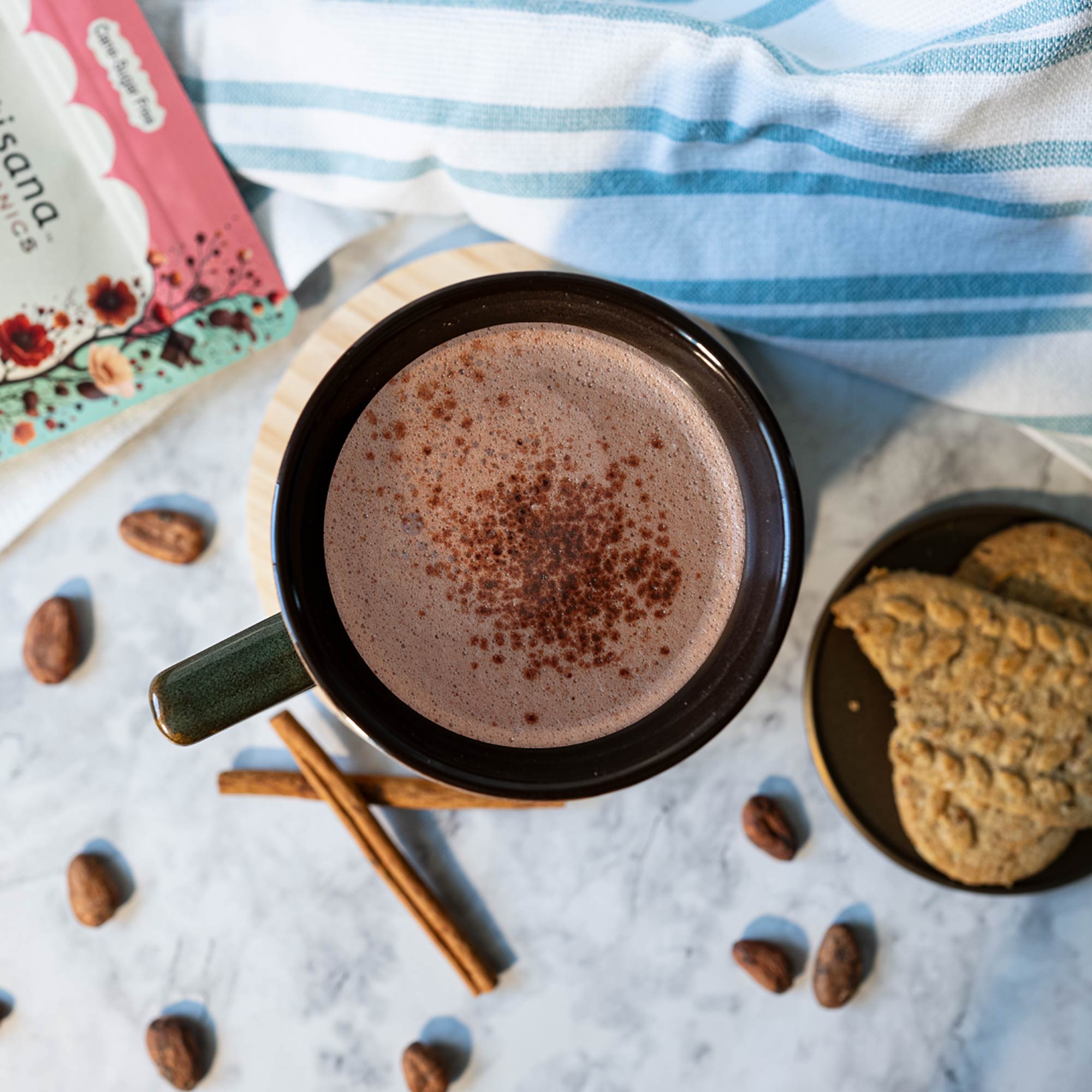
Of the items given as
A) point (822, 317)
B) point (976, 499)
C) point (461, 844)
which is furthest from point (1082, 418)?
point (461, 844)

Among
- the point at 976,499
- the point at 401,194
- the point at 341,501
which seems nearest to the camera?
the point at 341,501

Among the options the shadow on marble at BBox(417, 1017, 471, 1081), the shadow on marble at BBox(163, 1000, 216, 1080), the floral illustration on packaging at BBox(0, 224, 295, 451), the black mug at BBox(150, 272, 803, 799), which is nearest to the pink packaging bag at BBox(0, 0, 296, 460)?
the floral illustration on packaging at BBox(0, 224, 295, 451)

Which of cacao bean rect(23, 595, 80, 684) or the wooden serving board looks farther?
cacao bean rect(23, 595, 80, 684)

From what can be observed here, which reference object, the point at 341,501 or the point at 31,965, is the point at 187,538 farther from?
the point at 31,965

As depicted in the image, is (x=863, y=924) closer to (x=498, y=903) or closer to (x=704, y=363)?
(x=498, y=903)

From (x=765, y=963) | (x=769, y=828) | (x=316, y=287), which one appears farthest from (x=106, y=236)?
(x=765, y=963)

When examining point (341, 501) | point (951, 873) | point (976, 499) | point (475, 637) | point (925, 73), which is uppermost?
point (925, 73)

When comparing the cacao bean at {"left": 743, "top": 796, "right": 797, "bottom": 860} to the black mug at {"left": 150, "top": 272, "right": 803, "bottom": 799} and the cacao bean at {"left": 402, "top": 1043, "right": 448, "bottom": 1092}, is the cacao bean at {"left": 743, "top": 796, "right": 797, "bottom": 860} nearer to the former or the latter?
the black mug at {"left": 150, "top": 272, "right": 803, "bottom": 799}
